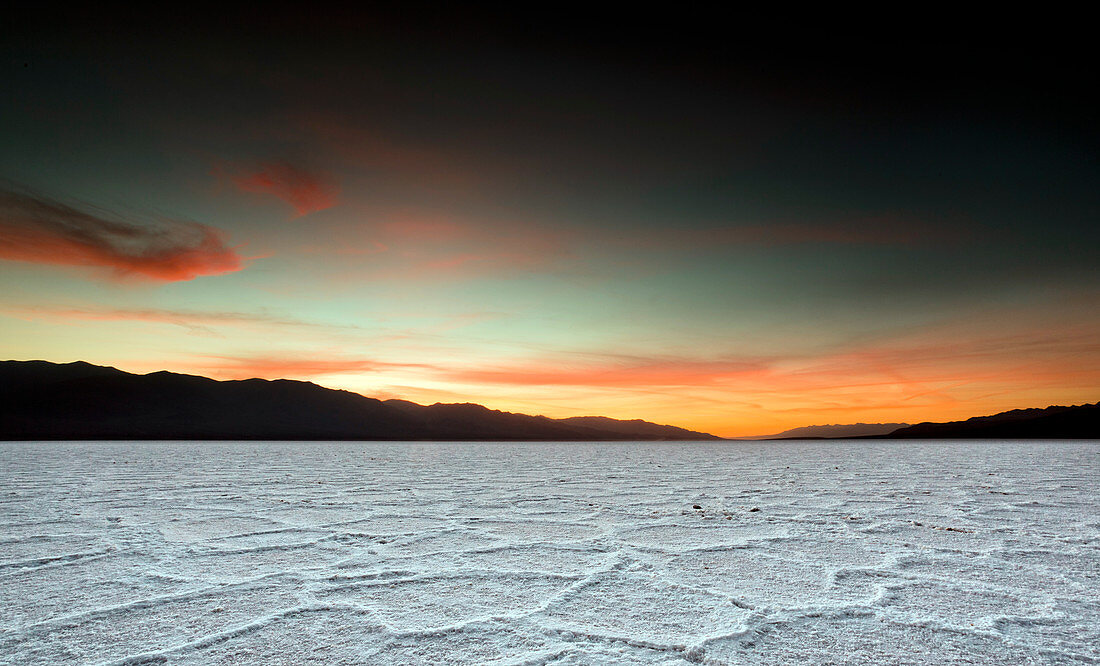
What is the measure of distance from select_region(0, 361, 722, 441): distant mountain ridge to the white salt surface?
2350 inches

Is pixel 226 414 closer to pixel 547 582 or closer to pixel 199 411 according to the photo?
pixel 199 411

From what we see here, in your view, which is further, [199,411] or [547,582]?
[199,411]

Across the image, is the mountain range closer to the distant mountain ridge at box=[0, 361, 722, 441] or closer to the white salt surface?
the distant mountain ridge at box=[0, 361, 722, 441]

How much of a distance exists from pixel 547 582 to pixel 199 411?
82039 mm

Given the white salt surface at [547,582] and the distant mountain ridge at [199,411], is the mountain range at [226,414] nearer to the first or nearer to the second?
the distant mountain ridge at [199,411]

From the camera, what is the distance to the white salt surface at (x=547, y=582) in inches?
56.2

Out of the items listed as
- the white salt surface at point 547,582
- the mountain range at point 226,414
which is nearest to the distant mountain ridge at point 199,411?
the mountain range at point 226,414

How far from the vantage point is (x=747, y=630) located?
1.55 metres

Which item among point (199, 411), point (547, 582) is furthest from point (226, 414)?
point (547, 582)

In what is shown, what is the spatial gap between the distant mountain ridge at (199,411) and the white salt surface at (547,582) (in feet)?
196

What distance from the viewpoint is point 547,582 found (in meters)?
2.00

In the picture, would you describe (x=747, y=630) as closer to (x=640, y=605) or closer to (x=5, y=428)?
(x=640, y=605)

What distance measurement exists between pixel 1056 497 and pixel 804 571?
3.84m

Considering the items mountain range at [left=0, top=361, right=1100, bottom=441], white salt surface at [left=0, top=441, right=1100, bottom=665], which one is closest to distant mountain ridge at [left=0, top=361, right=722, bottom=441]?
mountain range at [left=0, top=361, right=1100, bottom=441]
